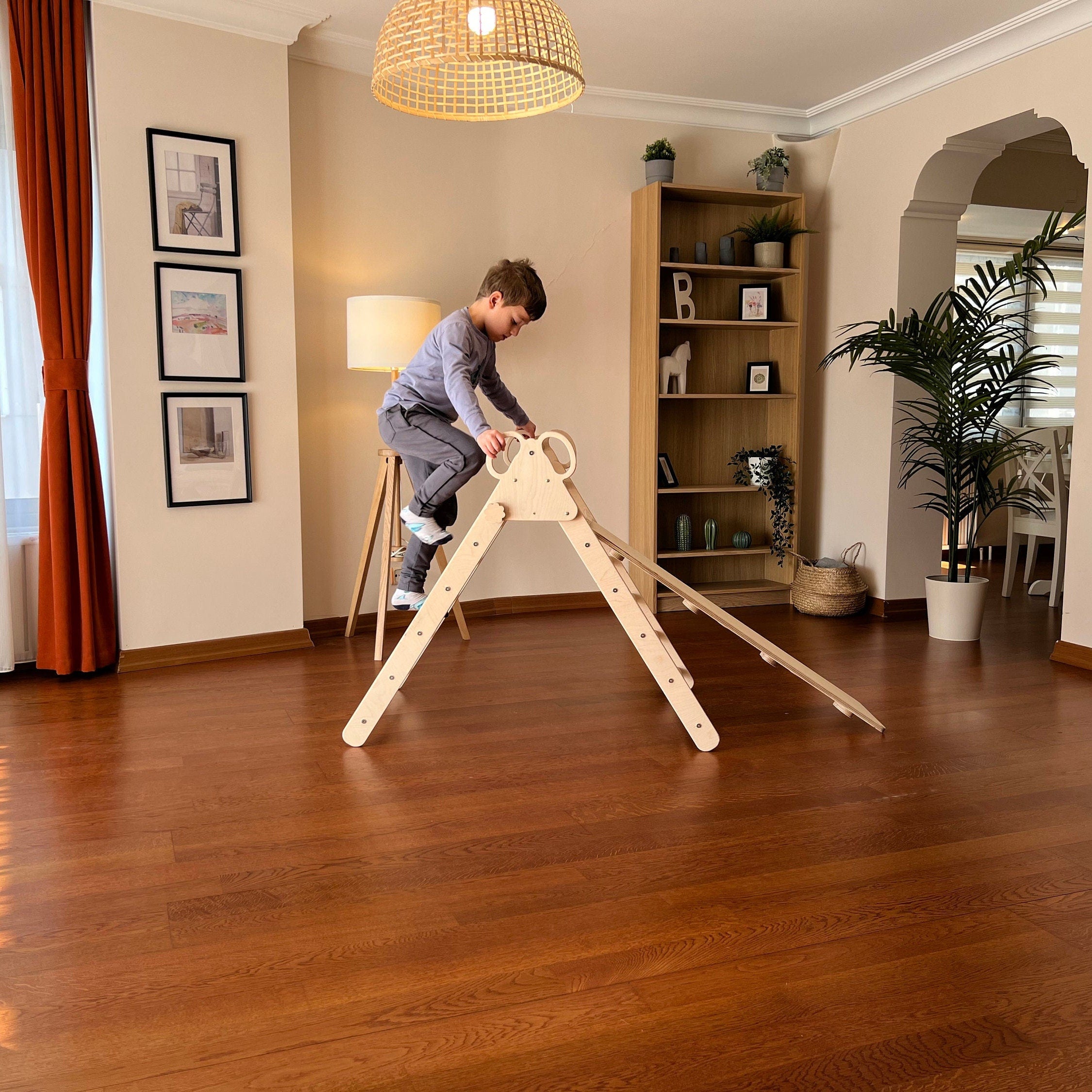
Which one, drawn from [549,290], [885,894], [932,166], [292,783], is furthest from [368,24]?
[885,894]

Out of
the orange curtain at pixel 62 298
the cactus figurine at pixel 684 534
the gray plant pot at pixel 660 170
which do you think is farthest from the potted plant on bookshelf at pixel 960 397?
the orange curtain at pixel 62 298

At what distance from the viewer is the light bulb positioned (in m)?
2.25

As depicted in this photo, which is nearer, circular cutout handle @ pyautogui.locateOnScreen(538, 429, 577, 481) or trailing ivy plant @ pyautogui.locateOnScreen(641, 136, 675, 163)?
circular cutout handle @ pyautogui.locateOnScreen(538, 429, 577, 481)

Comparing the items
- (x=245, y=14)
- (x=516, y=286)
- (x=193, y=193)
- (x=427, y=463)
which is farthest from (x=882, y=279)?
(x=193, y=193)

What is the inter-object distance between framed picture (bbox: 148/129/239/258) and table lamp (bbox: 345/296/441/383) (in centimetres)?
57

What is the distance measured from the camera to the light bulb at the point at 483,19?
2.25 meters

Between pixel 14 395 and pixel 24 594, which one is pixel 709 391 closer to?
pixel 14 395

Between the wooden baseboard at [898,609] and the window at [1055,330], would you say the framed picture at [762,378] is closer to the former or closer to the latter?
the wooden baseboard at [898,609]

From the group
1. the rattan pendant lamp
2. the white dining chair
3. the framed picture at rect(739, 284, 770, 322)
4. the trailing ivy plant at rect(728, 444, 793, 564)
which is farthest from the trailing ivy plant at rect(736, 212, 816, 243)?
the rattan pendant lamp

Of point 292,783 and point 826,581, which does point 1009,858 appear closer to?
point 292,783

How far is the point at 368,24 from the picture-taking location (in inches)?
167

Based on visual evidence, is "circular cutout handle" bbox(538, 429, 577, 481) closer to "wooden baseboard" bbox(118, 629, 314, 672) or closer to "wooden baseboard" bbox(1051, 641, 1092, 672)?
"wooden baseboard" bbox(118, 629, 314, 672)

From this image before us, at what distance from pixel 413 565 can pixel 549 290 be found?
79.8 inches

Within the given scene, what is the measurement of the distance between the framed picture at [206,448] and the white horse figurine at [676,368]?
2.12 metres
